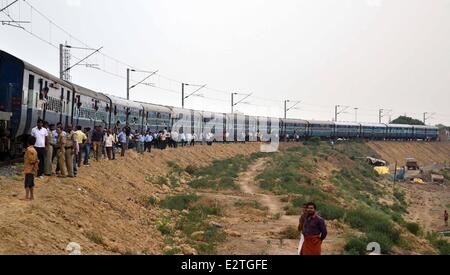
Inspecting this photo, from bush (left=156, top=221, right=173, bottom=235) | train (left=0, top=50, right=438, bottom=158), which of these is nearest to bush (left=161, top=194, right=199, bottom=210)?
bush (left=156, top=221, right=173, bottom=235)

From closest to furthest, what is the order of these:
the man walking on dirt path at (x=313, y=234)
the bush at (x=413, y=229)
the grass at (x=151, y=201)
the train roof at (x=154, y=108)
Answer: the man walking on dirt path at (x=313, y=234) < the grass at (x=151, y=201) < the bush at (x=413, y=229) < the train roof at (x=154, y=108)

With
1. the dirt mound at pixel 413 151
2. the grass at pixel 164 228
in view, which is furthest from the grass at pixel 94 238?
the dirt mound at pixel 413 151

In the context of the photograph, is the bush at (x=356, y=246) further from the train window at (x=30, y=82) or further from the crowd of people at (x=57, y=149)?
the train window at (x=30, y=82)

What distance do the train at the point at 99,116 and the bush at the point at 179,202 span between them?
6.03m

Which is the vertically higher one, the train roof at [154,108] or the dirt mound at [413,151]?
the train roof at [154,108]

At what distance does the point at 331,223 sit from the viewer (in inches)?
859

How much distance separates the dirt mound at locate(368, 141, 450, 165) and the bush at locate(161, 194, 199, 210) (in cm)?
6999

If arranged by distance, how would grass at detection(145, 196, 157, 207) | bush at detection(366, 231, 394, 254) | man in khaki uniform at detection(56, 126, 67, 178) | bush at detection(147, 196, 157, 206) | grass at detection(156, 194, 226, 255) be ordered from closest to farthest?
grass at detection(156, 194, 226, 255)
man in khaki uniform at detection(56, 126, 67, 178)
bush at detection(366, 231, 394, 254)
grass at detection(145, 196, 157, 207)
bush at detection(147, 196, 157, 206)

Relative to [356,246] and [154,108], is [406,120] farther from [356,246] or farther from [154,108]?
[356,246]

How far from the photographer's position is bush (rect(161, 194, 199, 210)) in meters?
Result: 22.6

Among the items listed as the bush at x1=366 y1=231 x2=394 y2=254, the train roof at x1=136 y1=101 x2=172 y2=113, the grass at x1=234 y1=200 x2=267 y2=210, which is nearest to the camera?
the bush at x1=366 y1=231 x2=394 y2=254

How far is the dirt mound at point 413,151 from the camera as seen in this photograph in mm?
91188

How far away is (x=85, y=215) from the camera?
14523 millimetres

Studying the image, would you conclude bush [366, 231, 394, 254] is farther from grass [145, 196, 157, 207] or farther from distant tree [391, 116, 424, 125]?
distant tree [391, 116, 424, 125]
